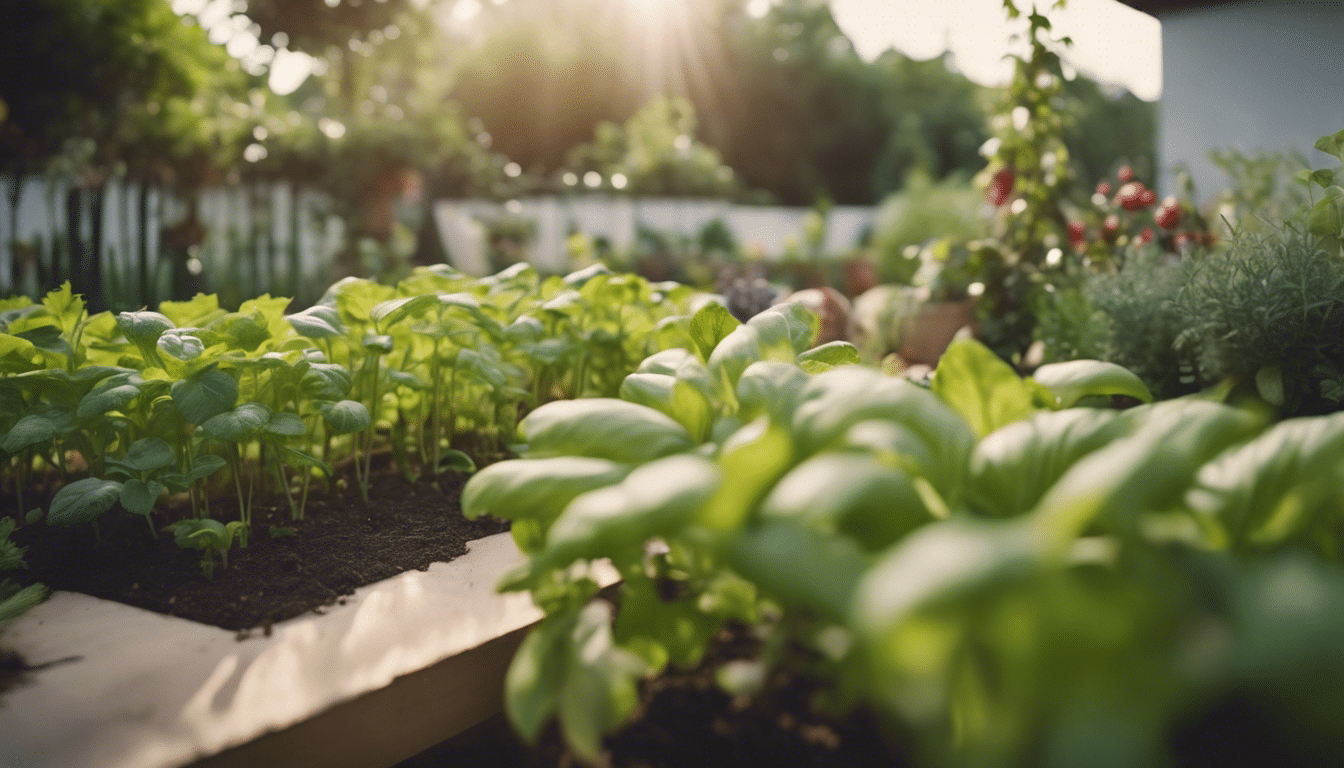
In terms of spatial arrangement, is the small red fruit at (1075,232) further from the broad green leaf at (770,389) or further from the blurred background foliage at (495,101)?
the broad green leaf at (770,389)

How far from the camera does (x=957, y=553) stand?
43cm

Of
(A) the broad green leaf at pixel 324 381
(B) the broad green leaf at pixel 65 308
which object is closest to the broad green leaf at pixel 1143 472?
(A) the broad green leaf at pixel 324 381

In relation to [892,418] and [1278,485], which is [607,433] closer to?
[892,418]

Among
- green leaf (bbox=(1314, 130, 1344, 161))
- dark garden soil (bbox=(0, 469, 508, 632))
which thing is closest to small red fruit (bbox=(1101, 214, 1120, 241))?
green leaf (bbox=(1314, 130, 1344, 161))

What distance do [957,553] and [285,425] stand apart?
3.67 feet

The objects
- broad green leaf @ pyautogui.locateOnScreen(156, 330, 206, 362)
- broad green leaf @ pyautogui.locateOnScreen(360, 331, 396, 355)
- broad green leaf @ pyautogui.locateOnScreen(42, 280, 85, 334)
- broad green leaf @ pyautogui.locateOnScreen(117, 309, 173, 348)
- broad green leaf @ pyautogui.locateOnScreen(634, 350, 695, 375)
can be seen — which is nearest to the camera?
broad green leaf @ pyautogui.locateOnScreen(634, 350, 695, 375)

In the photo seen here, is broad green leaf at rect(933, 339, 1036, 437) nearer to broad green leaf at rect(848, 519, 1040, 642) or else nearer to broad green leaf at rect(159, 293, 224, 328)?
broad green leaf at rect(848, 519, 1040, 642)

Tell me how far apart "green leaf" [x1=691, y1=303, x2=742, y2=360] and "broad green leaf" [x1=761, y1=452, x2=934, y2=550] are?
53 cm

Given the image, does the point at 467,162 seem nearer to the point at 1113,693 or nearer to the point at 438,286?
the point at 438,286

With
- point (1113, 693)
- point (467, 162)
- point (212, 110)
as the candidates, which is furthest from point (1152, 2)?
point (467, 162)

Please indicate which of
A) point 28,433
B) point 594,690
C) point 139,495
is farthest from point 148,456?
point 594,690

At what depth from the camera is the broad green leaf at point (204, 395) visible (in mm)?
1190

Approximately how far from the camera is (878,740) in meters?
0.74

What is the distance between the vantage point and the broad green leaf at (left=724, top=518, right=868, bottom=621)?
1.68 ft
